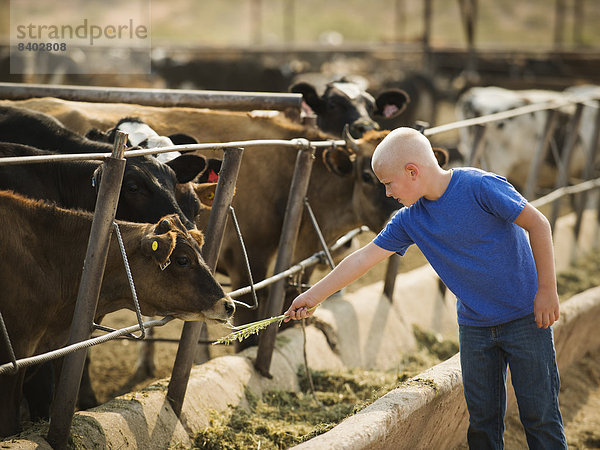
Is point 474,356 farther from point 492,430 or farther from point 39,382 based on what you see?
point 39,382

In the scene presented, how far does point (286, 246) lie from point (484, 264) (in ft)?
6.04

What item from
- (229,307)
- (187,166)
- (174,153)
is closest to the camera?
(229,307)

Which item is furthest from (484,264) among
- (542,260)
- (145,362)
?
(145,362)

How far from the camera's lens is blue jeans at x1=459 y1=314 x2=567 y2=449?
3240 mm

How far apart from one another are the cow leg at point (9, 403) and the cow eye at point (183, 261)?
849 mm

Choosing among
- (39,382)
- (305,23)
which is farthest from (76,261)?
(305,23)

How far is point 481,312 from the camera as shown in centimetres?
325

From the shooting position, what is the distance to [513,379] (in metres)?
3.33

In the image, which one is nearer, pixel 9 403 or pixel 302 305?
pixel 302 305

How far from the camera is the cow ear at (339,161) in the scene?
549 centimetres

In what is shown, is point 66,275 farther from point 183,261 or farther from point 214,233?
point 214,233

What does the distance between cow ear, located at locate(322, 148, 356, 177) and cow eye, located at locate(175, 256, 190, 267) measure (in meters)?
2.13

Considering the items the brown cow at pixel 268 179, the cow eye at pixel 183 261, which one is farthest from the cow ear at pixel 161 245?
the brown cow at pixel 268 179

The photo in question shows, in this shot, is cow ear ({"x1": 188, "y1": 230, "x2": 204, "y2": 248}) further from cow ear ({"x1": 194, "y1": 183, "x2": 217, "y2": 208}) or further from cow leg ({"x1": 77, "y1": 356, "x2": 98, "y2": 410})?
cow leg ({"x1": 77, "y1": 356, "x2": 98, "y2": 410})
